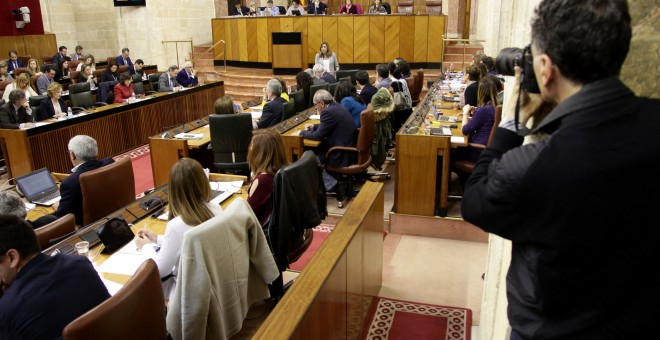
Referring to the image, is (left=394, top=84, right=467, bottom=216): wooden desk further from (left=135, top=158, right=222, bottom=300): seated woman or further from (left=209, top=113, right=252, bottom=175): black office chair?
(left=135, top=158, right=222, bottom=300): seated woman

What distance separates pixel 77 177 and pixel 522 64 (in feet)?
11.6

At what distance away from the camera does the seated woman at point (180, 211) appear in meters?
2.72

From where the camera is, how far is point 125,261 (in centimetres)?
291

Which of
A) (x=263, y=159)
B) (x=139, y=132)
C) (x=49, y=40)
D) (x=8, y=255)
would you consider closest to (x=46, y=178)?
(x=263, y=159)

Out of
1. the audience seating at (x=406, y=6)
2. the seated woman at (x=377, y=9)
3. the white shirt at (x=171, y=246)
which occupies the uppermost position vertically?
the audience seating at (x=406, y=6)

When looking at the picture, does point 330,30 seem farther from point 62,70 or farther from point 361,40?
point 62,70

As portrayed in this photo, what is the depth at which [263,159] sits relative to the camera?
362cm

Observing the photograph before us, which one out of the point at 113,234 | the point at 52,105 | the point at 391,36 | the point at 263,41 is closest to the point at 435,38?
the point at 391,36

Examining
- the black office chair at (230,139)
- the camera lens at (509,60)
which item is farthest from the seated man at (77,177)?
the camera lens at (509,60)

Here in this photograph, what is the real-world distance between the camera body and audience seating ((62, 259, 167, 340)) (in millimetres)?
1599

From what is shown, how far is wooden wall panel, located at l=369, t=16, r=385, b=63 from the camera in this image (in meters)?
13.2

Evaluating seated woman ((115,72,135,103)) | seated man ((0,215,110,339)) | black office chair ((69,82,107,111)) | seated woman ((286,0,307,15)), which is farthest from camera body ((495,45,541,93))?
seated woman ((286,0,307,15))

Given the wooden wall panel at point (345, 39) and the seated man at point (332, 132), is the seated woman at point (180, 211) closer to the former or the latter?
the seated man at point (332, 132)

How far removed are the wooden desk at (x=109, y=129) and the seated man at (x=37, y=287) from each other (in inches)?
195
